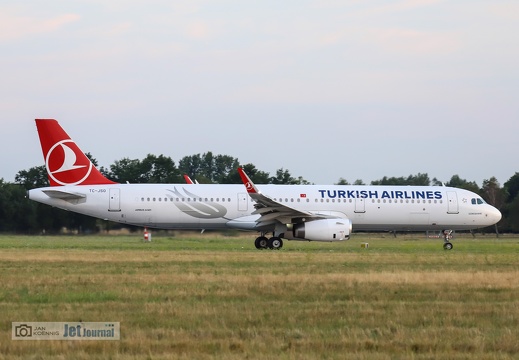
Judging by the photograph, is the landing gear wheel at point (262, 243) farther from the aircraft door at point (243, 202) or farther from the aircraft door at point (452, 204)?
the aircraft door at point (452, 204)

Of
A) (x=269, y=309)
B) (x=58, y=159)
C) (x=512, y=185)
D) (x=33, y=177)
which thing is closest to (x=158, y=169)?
(x=33, y=177)

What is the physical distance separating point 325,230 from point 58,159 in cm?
1206

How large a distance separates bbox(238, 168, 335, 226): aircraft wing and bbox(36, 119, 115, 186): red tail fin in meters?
7.56

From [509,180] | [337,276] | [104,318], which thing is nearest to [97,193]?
[337,276]

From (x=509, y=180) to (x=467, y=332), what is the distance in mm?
75426

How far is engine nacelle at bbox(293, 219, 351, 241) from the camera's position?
108 ft

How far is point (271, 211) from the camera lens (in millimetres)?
33969

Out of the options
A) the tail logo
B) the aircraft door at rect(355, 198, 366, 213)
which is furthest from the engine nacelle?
the tail logo

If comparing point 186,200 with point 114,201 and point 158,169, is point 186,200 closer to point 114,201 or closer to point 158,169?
point 114,201

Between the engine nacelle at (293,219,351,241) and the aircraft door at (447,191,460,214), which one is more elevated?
the aircraft door at (447,191,460,214)

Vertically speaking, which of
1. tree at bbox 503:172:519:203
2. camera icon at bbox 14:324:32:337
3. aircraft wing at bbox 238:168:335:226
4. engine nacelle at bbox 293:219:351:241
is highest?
tree at bbox 503:172:519:203

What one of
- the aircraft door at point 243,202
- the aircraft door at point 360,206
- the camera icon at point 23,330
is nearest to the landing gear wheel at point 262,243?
the aircraft door at point 243,202

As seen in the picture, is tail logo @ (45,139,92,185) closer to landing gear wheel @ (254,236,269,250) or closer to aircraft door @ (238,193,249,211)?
aircraft door @ (238,193,249,211)

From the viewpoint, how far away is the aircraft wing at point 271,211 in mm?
33281
